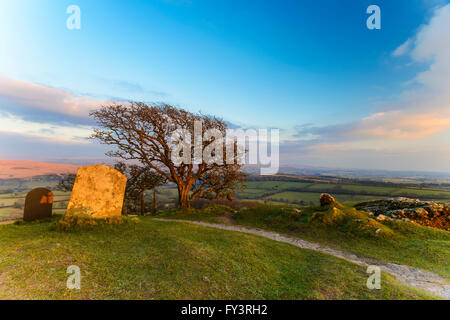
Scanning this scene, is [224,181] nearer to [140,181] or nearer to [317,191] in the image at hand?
[140,181]

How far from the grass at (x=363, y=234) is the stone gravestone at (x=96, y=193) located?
6.69 metres

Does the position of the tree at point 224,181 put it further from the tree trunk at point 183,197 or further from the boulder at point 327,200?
the boulder at point 327,200

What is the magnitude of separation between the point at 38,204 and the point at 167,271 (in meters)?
12.2

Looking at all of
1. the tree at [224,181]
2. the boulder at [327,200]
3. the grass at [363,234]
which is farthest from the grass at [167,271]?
the tree at [224,181]

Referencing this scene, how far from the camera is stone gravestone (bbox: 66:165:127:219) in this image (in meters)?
9.64

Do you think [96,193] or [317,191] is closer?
[96,193]

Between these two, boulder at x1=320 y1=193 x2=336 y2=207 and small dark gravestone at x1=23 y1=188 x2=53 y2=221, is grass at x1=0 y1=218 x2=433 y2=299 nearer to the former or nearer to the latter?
small dark gravestone at x1=23 y1=188 x2=53 y2=221

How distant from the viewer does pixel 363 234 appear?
11031mm

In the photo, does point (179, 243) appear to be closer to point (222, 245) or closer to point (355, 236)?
point (222, 245)

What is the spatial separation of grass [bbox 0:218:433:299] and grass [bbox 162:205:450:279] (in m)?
3.40

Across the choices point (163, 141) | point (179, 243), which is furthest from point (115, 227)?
point (163, 141)

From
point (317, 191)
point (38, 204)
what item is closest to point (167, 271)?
point (38, 204)

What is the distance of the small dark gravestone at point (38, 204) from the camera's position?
11.7 m

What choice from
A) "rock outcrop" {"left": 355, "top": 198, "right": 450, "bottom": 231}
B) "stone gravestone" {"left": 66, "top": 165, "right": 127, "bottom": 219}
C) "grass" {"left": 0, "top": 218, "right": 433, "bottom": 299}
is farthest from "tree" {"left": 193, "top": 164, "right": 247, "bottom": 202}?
"rock outcrop" {"left": 355, "top": 198, "right": 450, "bottom": 231}
